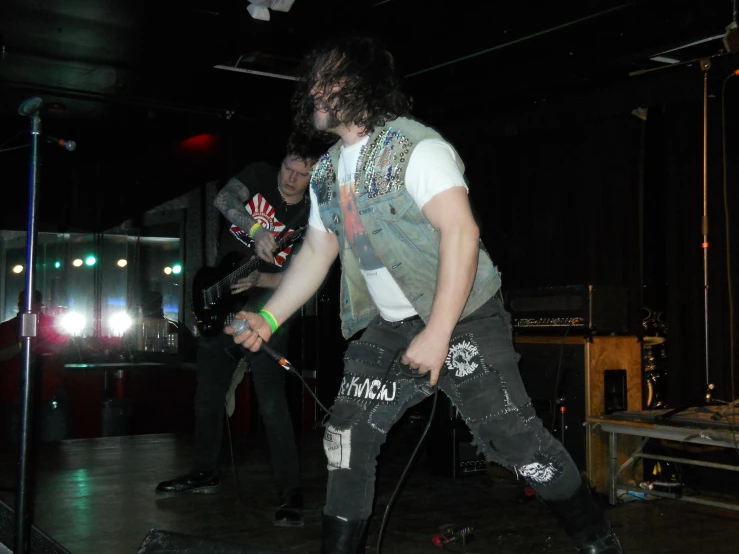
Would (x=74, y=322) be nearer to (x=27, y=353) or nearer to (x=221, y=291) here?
(x=221, y=291)

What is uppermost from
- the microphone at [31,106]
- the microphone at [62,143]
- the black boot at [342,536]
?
the microphone at [31,106]

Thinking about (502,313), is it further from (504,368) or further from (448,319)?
(448,319)

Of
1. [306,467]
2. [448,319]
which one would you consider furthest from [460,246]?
[306,467]

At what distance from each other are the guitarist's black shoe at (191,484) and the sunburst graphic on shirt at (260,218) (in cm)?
126

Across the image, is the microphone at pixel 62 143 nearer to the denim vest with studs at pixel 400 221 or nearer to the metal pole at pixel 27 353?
the metal pole at pixel 27 353

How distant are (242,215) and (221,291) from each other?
1.39ft

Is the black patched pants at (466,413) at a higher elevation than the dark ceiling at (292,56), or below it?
below

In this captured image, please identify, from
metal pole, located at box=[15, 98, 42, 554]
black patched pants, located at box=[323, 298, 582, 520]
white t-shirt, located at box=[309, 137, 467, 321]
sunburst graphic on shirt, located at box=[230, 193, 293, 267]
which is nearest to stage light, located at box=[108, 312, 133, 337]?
sunburst graphic on shirt, located at box=[230, 193, 293, 267]

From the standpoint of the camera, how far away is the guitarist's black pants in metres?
3.57

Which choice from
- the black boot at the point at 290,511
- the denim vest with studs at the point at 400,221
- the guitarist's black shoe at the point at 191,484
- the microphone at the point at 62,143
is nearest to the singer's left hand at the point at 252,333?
the denim vest with studs at the point at 400,221

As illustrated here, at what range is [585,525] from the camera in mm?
2174

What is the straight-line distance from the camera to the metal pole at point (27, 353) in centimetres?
266

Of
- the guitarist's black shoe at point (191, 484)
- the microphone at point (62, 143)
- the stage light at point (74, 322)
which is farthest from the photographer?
the stage light at point (74, 322)

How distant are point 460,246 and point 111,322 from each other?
10.5 meters
